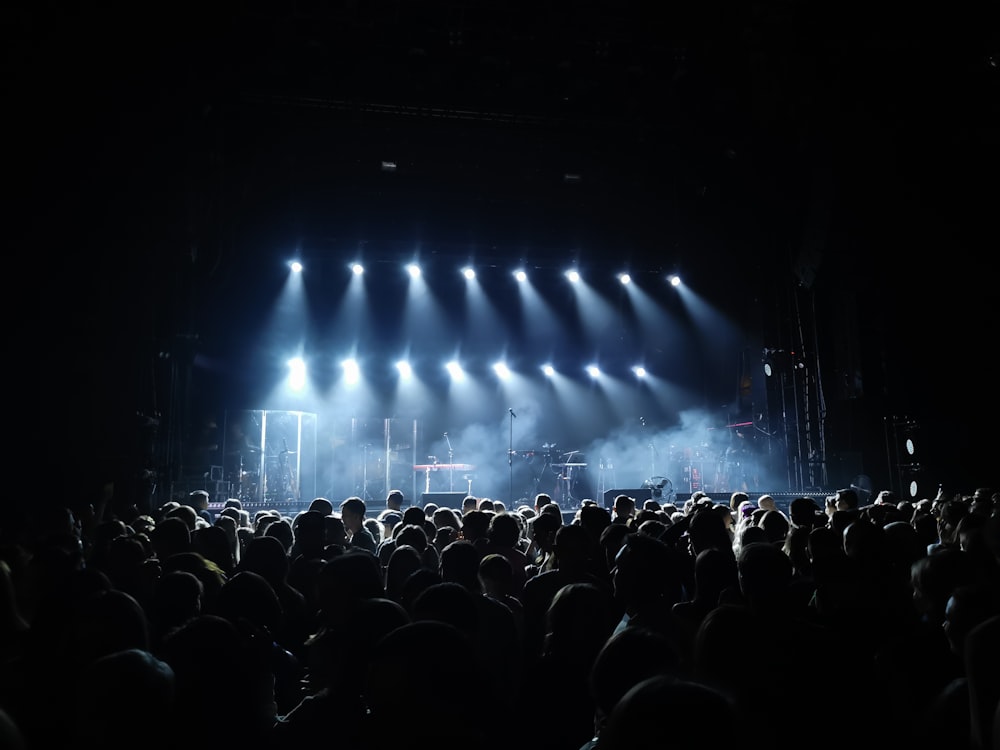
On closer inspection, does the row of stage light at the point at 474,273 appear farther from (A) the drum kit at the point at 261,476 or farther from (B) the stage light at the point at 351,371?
(A) the drum kit at the point at 261,476

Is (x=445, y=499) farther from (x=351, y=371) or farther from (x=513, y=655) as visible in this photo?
(x=513, y=655)

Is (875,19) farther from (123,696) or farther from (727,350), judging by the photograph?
(123,696)

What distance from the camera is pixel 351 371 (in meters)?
21.7

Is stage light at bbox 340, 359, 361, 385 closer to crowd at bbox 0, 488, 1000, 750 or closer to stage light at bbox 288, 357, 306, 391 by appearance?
stage light at bbox 288, 357, 306, 391

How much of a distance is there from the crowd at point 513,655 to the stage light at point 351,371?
670 inches

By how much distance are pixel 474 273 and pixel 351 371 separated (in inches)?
180

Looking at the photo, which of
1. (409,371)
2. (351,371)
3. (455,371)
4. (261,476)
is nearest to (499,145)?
(351,371)

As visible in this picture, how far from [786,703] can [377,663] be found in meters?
1.11

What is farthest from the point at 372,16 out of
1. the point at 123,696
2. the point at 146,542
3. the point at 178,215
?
the point at 123,696

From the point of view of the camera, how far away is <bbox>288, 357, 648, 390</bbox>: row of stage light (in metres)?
20.6

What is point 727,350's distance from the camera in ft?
70.8

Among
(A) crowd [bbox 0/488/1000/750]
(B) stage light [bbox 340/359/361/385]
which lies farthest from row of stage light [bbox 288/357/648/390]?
(A) crowd [bbox 0/488/1000/750]

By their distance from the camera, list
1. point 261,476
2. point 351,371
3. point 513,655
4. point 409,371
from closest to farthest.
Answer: point 513,655 < point 261,476 < point 351,371 < point 409,371

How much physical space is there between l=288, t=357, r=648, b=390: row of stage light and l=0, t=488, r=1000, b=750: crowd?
16394 millimetres
